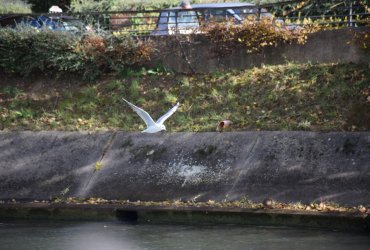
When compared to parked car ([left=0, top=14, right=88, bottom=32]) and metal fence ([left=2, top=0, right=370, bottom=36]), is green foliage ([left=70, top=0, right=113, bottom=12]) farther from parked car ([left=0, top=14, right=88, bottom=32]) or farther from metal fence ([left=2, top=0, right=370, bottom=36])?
metal fence ([left=2, top=0, right=370, bottom=36])

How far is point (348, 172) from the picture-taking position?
12.5 metres

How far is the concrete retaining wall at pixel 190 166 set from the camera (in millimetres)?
12594

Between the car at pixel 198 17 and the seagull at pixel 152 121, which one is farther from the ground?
the car at pixel 198 17

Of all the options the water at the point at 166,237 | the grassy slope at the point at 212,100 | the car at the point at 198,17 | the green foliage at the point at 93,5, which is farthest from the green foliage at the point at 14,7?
the water at the point at 166,237

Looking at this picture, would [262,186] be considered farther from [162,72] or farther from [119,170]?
[162,72]

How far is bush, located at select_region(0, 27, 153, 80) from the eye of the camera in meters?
17.6

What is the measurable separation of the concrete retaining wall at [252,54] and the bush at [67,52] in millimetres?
510

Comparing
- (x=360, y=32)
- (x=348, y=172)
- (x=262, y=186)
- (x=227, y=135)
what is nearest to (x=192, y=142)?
(x=227, y=135)

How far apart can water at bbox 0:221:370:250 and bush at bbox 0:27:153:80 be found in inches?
230

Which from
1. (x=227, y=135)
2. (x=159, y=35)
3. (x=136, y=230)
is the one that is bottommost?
A: (x=136, y=230)

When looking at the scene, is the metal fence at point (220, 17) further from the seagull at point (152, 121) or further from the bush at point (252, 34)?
the seagull at point (152, 121)

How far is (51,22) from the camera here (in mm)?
20375

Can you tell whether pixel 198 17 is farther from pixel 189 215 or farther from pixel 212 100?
pixel 189 215

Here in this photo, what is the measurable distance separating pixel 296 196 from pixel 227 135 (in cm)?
219
